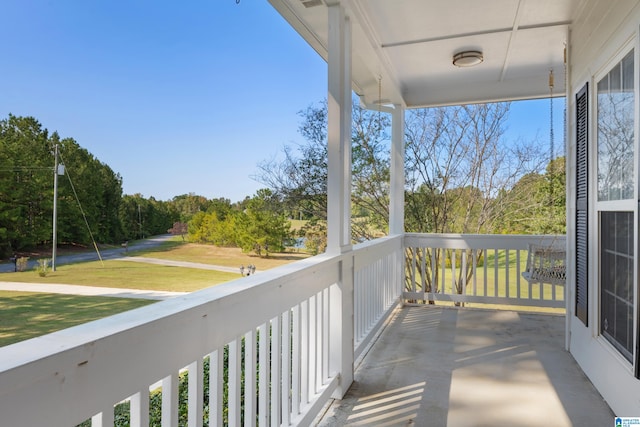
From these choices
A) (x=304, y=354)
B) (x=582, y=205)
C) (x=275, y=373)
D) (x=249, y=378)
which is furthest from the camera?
(x=582, y=205)

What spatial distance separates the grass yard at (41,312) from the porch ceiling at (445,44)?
2.36 m

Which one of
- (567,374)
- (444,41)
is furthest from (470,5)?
(567,374)

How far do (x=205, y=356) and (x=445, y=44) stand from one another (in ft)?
10.9

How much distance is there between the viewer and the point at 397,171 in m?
4.96

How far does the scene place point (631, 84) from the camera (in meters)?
2.19

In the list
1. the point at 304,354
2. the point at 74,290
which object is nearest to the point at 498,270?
the point at 304,354

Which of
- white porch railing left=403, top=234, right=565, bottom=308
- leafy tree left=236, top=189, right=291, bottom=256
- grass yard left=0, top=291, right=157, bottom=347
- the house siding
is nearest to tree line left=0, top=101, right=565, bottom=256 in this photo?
white porch railing left=403, top=234, right=565, bottom=308

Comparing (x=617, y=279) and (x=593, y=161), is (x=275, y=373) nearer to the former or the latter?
(x=617, y=279)

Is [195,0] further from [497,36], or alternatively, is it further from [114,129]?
[497,36]

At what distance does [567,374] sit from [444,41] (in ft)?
9.33

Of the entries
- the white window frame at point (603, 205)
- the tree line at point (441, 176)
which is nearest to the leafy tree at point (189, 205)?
the white window frame at point (603, 205)

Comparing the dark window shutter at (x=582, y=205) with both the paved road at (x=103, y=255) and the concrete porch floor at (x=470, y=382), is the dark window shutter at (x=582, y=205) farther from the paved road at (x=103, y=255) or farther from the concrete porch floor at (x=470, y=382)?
the paved road at (x=103, y=255)

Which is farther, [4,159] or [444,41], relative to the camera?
[444,41]

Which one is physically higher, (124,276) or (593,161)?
(593,161)
